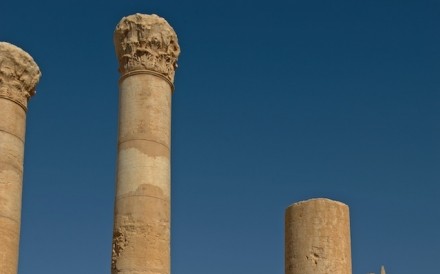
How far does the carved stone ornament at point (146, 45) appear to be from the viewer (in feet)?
75.7

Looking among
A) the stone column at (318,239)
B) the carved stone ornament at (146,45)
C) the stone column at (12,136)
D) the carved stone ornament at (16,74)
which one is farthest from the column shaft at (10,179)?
the stone column at (318,239)

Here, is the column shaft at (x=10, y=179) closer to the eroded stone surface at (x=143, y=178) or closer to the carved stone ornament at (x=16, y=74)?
the carved stone ornament at (x=16, y=74)

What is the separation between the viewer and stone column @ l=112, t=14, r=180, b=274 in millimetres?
20781

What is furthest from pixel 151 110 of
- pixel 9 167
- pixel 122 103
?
pixel 9 167

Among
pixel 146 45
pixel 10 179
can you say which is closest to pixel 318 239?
pixel 146 45

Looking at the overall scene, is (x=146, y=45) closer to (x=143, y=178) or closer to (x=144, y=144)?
(x=144, y=144)

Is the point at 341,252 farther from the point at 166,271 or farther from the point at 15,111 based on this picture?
the point at 15,111

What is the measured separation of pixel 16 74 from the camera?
2552cm

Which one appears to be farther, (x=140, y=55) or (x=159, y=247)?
(x=140, y=55)

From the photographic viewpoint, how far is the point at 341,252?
20109mm

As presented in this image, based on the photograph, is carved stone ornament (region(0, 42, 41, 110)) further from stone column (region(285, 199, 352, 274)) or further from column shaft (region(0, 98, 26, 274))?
stone column (region(285, 199, 352, 274))

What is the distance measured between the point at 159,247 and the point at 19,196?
220 inches

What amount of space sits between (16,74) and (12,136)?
6.55 ft

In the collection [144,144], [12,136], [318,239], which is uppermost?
[12,136]
